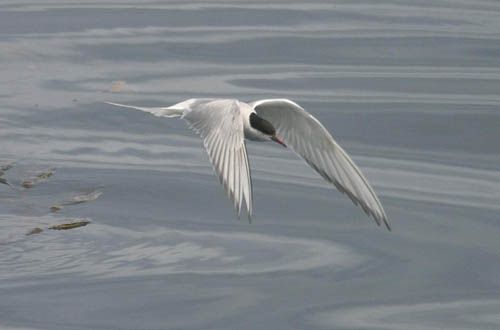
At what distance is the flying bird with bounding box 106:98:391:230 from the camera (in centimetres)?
588

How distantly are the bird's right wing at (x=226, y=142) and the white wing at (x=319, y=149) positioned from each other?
9.2 inches

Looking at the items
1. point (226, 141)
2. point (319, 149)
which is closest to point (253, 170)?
point (319, 149)

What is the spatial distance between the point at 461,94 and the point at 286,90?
1.28 metres

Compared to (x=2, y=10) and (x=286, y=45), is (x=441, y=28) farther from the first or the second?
(x=2, y=10)

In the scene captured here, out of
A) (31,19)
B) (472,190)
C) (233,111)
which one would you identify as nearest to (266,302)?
(233,111)

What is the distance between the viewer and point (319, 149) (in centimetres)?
661

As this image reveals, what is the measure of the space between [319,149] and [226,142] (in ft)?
2.64

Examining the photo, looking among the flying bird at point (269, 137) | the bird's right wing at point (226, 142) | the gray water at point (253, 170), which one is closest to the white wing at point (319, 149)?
the flying bird at point (269, 137)

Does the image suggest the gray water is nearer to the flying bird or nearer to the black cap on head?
the flying bird

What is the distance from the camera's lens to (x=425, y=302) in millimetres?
6418

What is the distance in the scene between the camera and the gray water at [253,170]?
20.9 feet

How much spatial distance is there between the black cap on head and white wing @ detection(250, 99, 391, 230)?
0.24 feet

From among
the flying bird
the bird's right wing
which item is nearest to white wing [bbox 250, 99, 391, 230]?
the flying bird

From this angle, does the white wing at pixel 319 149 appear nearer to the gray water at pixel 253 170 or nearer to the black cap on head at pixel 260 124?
the black cap on head at pixel 260 124
